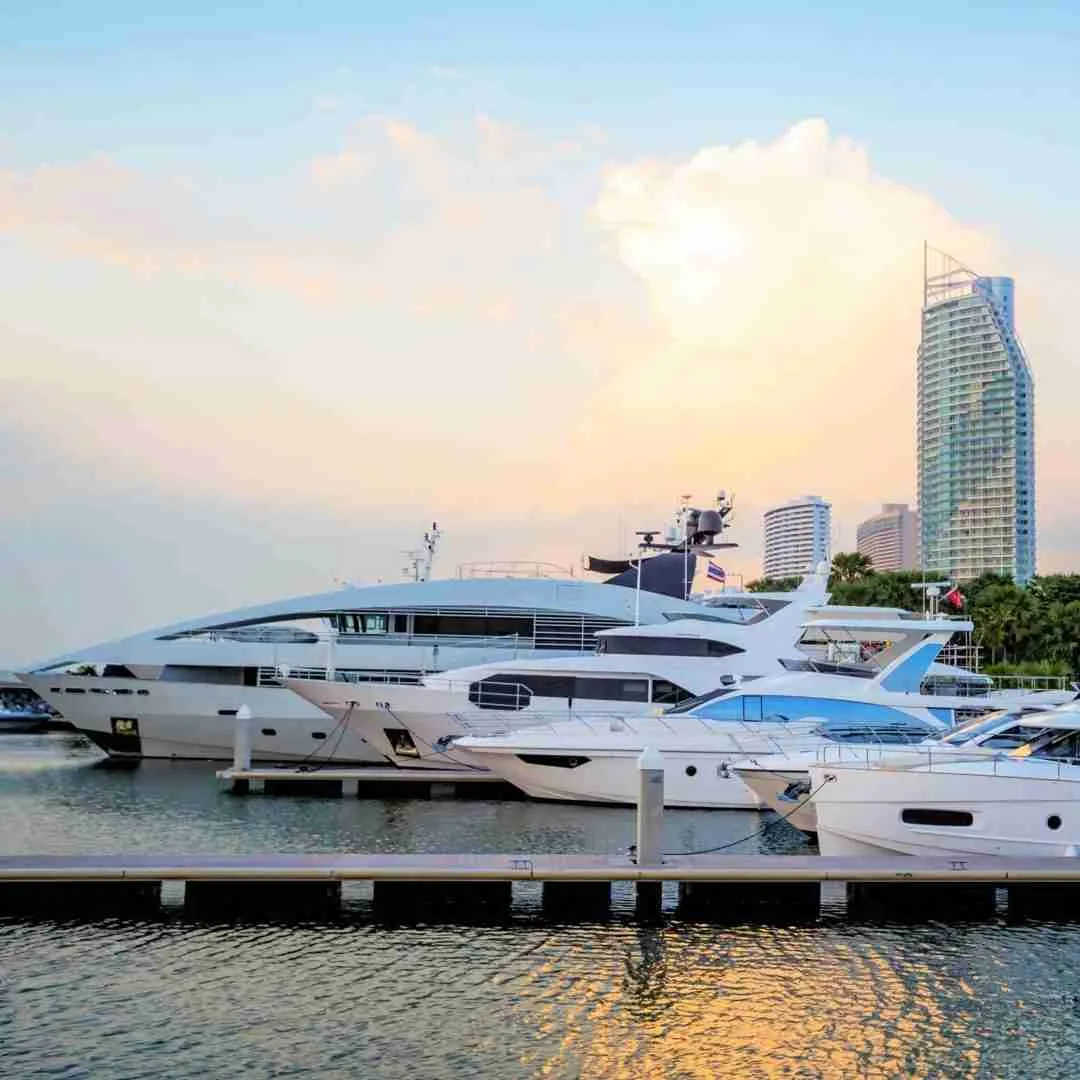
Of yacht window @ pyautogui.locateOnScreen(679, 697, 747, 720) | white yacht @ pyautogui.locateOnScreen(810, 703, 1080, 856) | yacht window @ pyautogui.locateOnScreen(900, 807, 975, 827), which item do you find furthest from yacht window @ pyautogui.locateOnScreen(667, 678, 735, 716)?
yacht window @ pyautogui.locateOnScreen(900, 807, 975, 827)

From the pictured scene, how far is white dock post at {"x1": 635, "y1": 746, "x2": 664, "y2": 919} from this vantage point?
1745 centimetres

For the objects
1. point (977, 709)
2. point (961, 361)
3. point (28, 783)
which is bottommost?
point (28, 783)

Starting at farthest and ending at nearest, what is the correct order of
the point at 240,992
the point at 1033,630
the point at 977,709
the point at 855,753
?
the point at 1033,630 < the point at 977,709 < the point at 855,753 < the point at 240,992

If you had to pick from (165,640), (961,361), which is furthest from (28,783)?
(961,361)

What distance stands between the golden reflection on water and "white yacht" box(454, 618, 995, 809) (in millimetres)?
11461

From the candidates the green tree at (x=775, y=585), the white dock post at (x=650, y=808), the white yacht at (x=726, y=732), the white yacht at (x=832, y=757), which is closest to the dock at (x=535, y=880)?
the white dock post at (x=650, y=808)

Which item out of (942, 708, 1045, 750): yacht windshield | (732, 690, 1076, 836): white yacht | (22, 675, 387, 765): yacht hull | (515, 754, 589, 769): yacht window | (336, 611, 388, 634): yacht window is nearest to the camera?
(942, 708, 1045, 750): yacht windshield

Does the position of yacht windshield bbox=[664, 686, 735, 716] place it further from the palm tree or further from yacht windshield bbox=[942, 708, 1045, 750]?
the palm tree

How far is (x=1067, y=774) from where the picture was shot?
64.6ft

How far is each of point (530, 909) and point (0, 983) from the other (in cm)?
697

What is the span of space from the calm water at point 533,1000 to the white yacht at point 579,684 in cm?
1671

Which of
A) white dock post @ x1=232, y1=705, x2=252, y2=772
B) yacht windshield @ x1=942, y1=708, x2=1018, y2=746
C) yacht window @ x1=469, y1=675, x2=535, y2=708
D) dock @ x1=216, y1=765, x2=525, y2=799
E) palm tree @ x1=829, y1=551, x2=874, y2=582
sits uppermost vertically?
palm tree @ x1=829, y1=551, x2=874, y2=582

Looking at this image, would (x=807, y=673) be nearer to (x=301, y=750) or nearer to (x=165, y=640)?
(x=301, y=750)

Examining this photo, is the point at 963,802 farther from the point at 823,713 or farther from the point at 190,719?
the point at 190,719
